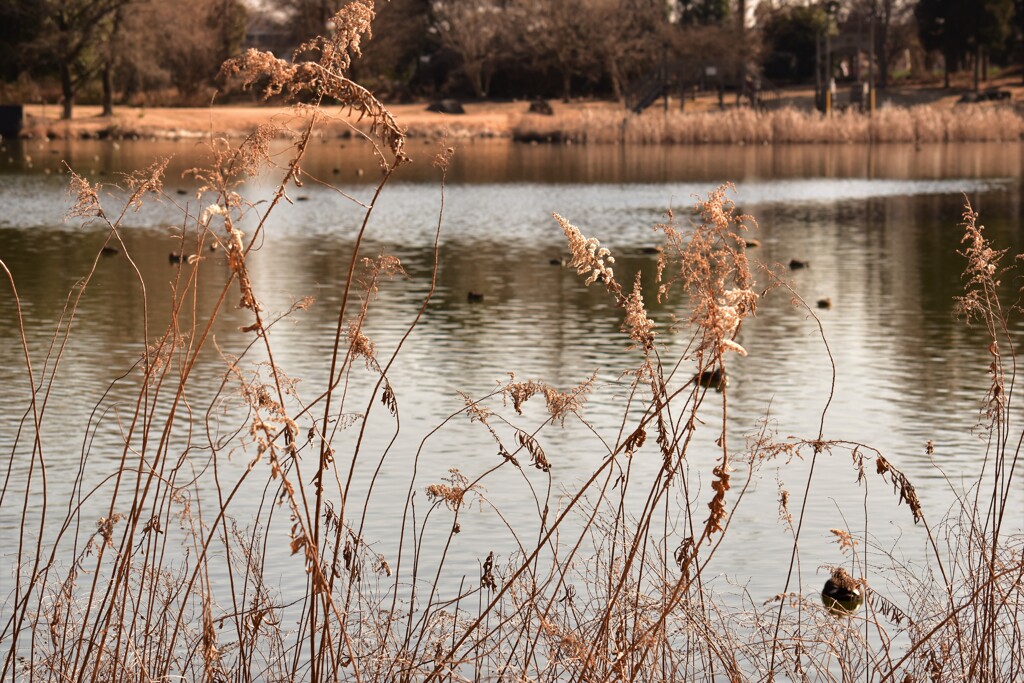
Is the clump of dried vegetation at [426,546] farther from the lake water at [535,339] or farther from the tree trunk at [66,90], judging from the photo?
the tree trunk at [66,90]

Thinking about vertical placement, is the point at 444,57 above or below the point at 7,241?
above

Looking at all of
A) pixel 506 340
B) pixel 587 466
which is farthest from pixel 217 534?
pixel 506 340

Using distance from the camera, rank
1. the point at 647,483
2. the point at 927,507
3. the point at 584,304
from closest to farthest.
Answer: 1. the point at 927,507
2. the point at 647,483
3. the point at 584,304

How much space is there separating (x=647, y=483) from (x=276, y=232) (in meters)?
15.1

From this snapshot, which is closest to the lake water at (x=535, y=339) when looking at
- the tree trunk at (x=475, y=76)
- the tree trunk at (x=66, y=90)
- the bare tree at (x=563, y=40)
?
the tree trunk at (x=66, y=90)

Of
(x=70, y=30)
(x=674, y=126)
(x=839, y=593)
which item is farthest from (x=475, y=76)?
(x=839, y=593)

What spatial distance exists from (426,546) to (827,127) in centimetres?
4277

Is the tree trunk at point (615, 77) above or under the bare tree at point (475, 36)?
under

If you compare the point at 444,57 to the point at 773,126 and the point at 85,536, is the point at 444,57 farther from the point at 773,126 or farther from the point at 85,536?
the point at 85,536

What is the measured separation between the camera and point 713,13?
75.4 m

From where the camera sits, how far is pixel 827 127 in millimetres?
48281

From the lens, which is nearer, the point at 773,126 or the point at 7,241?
the point at 7,241

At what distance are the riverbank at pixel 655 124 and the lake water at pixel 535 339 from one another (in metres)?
15.9

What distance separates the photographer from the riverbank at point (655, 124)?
47.4 m
